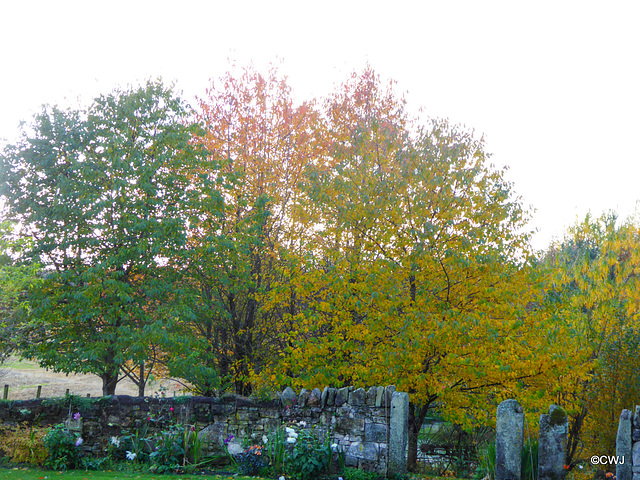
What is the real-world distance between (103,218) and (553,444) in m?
12.0

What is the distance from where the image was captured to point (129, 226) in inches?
503

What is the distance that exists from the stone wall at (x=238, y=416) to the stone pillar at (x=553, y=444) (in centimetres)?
233

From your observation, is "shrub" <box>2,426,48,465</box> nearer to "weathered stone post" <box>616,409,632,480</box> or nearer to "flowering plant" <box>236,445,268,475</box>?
"flowering plant" <box>236,445,268,475</box>

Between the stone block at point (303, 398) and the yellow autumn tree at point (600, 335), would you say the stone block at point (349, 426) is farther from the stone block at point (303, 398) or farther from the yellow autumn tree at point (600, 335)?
the yellow autumn tree at point (600, 335)

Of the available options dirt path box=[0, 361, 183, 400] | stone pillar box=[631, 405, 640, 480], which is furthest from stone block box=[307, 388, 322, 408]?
dirt path box=[0, 361, 183, 400]

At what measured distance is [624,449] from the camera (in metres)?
7.15

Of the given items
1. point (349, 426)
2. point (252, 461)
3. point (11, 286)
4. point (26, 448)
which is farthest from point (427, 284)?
point (11, 286)

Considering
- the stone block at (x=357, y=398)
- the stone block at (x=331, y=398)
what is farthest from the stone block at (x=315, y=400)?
the stone block at (x=357, y=398)

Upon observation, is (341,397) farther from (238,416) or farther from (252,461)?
(238,416)

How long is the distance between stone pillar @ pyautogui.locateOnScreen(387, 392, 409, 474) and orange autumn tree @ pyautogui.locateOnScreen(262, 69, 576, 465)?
1.20 meters

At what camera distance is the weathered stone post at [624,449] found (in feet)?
23.3

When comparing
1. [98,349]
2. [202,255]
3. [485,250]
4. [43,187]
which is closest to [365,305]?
[485,250]

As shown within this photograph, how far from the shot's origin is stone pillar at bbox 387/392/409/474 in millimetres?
8469

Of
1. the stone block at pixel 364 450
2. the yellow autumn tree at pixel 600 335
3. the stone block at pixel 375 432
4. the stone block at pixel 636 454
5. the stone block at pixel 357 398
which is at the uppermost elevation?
the yellow autumn tree at pixel 600 335
